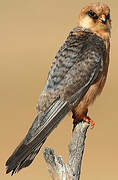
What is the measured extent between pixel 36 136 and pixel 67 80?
1.00 m

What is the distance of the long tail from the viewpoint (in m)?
6.95

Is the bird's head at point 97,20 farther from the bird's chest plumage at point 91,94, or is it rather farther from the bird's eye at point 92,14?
the bird's chest plumage at point 91,94

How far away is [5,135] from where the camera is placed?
50.6ft

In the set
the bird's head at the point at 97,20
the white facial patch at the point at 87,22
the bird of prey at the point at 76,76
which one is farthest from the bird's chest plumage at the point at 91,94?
the white facial patch at the point at 87,22

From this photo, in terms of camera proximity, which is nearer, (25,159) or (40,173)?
(25,159)

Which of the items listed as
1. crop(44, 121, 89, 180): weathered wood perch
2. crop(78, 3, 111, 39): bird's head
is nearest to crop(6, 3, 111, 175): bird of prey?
crop(78, 3, 111, 39): bird's head

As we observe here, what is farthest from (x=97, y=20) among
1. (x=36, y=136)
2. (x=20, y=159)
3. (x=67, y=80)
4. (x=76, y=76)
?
(x=20, y=159)

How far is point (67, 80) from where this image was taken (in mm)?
7973

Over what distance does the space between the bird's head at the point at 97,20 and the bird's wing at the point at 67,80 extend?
5.1 inches

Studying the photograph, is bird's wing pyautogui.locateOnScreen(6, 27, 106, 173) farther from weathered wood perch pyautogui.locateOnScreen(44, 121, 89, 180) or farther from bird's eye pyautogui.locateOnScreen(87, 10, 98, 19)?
weathered wood perch pyautogui.locateOnScreen(44, 121, 89, 180)

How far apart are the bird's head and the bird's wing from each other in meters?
0.13
